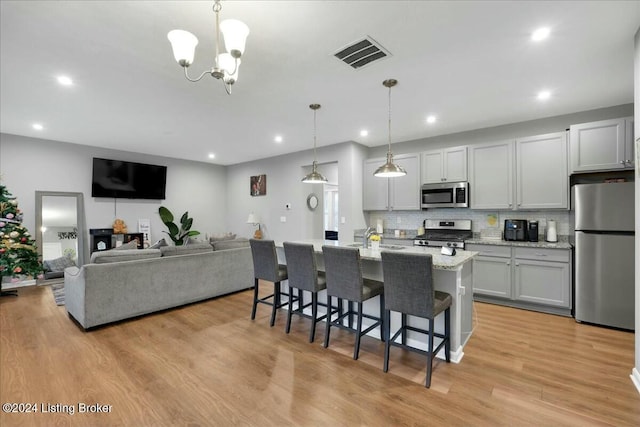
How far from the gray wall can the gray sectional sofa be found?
273 centimetres

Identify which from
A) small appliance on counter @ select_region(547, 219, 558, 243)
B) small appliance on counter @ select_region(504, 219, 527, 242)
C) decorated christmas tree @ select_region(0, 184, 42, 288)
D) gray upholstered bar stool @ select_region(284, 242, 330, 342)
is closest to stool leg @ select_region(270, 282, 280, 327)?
gray upholstered bar stool @ select_region(284, 242, 330, 342)

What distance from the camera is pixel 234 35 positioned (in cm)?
167

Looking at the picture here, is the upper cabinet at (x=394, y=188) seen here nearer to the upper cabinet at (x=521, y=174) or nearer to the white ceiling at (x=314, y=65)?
the white ceiling at (x=314, y=65)

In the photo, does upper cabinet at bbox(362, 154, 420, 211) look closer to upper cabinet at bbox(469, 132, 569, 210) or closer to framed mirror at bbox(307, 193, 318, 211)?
upper cabinet at bbox(469, 132, 569, 210)

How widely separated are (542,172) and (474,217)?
114cm

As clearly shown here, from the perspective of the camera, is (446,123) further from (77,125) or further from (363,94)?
(77,125)

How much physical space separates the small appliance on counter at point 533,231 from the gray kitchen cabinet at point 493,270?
413 millimetres

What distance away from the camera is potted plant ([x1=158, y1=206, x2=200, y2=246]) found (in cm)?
687

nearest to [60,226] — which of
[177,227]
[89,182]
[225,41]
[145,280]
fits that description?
[89,182]

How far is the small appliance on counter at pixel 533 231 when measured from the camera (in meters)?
4.13

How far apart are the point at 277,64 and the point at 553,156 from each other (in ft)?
12.3

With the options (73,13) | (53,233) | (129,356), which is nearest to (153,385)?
(129,356)

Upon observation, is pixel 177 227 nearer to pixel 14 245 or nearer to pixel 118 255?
pixel 14 245

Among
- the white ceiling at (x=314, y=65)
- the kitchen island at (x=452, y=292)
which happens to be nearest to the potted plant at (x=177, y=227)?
the white ceiling at (x=314, y=65)
